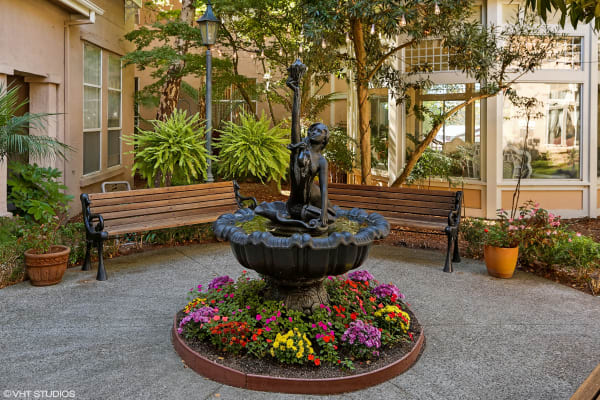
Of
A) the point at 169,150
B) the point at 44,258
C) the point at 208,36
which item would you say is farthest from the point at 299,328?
the point at 208,36

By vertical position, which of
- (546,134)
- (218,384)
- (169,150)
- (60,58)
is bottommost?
(218,384)

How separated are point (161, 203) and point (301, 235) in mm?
3999

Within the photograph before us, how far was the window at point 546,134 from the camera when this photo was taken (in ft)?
33.5

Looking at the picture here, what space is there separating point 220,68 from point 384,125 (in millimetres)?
4229

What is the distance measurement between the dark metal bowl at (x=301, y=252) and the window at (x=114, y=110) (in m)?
9.10

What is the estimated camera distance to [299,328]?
4141 mm

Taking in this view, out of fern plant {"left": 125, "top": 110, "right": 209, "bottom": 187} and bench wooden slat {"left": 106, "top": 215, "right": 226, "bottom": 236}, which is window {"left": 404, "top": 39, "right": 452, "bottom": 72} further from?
bench wooden slat {"left": 106, "top": 215, "right": 226, "bottom": 236}

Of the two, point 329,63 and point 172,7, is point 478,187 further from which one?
point 172,7

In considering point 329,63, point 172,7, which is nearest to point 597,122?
point 329,63

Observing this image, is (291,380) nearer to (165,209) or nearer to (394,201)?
(165,209)

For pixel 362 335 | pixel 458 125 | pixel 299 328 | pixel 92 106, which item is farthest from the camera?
pixel 92 106

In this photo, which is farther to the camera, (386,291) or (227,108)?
(227,108)

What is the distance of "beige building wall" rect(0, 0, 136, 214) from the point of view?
A: 314 inches

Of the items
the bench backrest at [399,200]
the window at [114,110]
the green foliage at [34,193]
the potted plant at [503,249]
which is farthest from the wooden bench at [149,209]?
the window at [114,110]
